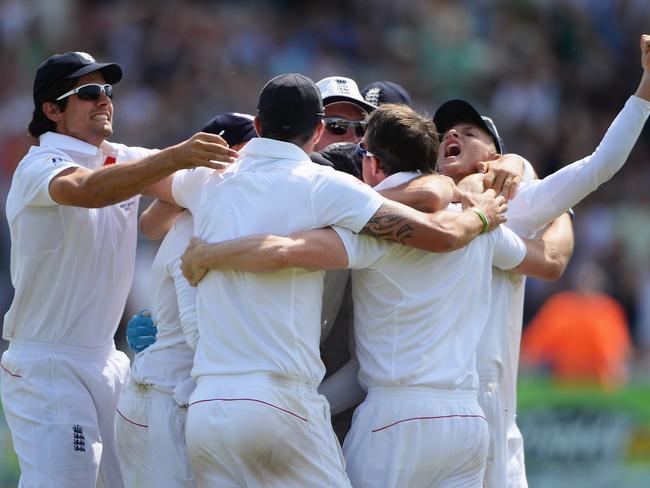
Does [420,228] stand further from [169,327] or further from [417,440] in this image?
[169,327]

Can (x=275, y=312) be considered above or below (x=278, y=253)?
below

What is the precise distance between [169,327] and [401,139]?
1400 mm

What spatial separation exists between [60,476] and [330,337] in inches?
57.9

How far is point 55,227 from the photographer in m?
6.31

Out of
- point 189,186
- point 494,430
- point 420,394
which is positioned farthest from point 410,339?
point 189,186

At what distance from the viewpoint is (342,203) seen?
5344 millimetres

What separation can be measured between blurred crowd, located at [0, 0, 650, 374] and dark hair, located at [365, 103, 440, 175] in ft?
32.6

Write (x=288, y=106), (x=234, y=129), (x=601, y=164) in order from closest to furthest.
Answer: (x=288, y=106) → (x=601, y=164) → (x=234, y=129)

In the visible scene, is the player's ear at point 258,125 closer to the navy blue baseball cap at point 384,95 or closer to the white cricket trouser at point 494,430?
the white cricket trouser at point 494,430

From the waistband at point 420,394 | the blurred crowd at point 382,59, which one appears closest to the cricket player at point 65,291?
the waistband at point 420,394

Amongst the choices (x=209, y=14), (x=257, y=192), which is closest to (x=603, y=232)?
(x=209, y=14)

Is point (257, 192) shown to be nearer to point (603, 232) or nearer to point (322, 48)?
point (603, 232)

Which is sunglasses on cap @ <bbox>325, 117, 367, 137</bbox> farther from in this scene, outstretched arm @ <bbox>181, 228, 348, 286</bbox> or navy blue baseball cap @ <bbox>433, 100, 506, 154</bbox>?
outstretched arm @ <bbox>181, 228, 348, 286</bbox>

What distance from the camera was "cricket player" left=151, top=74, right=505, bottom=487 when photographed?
5.23m
